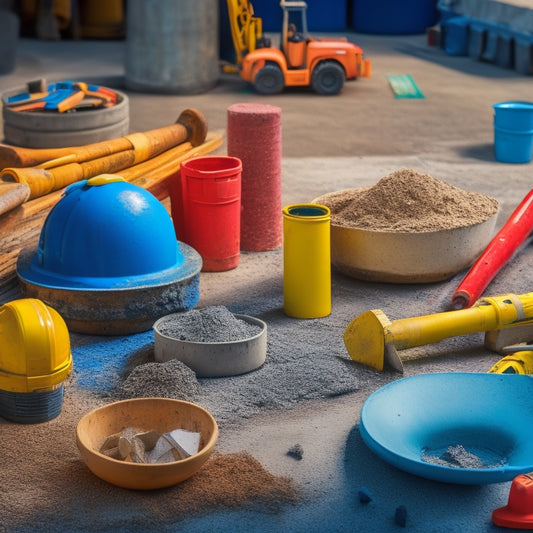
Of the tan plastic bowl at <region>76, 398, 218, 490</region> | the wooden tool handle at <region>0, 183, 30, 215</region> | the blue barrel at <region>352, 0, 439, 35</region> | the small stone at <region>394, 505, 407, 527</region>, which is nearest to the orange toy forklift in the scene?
the blue barrel at <region>352, 0, 439, 35</region>

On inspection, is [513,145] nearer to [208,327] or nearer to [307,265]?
[307,265]

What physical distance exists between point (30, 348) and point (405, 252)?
2091mm

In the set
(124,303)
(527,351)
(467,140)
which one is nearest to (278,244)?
(124,303)

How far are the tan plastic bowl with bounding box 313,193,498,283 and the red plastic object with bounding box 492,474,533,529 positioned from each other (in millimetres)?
1922

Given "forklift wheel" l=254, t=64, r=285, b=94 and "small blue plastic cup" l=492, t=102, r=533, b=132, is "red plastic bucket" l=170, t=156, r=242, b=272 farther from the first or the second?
"forklift wheel" l=254, t=64, r=285, b=94

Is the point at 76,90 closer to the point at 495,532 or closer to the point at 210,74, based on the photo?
the point at 210,74

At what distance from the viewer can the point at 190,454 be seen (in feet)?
10.0

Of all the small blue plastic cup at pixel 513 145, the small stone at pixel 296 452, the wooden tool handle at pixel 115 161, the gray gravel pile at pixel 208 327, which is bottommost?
the small stone at pixel 296 452

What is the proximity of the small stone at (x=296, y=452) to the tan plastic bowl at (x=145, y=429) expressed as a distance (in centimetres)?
31

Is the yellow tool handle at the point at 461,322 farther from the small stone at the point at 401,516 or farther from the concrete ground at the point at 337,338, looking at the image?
the small stone at the point at 401,516

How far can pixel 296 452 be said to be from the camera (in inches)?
128

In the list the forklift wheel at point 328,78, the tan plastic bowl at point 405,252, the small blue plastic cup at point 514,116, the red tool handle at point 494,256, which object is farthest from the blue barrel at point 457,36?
the tan plastic bowl at point 405,252

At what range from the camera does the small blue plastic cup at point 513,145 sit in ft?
23.9

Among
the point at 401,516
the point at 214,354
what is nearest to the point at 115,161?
the point at 214,354
